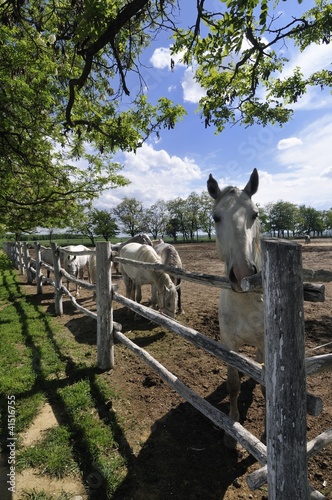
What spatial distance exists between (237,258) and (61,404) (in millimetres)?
2914

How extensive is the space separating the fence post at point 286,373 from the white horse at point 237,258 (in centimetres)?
44

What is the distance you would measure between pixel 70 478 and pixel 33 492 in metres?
0.28

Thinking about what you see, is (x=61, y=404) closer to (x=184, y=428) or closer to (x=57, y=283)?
(x=184, y=428)

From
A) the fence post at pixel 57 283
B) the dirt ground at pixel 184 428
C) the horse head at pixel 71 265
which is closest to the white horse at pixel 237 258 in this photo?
the dirt ground at pixel 184 428

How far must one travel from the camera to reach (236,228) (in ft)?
6.52

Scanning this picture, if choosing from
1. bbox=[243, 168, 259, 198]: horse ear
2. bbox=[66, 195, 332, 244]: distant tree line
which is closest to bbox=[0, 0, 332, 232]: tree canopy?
bbox=[243, 168, 259, 198]: horse ear

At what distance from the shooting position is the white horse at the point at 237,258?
1.88 meters

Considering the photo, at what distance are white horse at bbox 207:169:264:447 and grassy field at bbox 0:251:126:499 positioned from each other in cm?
124

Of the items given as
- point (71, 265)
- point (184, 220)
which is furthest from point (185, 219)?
point (71, 265)

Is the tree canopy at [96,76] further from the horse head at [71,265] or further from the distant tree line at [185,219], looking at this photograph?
the distant tree line at [185,219]

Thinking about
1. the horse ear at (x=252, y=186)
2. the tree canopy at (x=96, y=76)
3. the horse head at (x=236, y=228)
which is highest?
the tree canopy at (x=96, y=76)

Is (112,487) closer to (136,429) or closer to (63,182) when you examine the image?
(136,429)

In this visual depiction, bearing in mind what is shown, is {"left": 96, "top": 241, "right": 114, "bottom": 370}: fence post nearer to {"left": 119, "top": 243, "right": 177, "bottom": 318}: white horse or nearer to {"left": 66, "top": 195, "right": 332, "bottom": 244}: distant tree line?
{"left": 119, "top": 243, "right": 177, "bottom": 318}: white horse

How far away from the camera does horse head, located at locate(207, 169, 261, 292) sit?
1844mm
